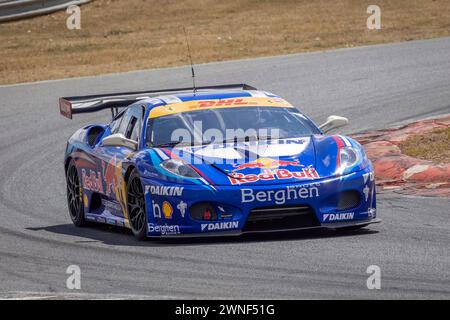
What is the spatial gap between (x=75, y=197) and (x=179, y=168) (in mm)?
2491

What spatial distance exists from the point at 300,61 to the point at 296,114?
39.5 ft

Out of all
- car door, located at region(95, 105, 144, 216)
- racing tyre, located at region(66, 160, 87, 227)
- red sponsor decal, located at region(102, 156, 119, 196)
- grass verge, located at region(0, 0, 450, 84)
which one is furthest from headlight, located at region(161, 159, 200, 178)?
grass verge, located at region(0, 0, 450, 84)

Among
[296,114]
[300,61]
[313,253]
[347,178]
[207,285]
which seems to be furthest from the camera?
[300,61]

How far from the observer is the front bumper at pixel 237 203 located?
352 inches

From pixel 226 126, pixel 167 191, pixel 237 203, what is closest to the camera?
pixel 237 203

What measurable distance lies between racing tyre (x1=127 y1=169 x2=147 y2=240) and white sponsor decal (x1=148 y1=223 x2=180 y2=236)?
0.12 meters

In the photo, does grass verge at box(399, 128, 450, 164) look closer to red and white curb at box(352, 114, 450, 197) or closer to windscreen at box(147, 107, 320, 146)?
red and white curb at box(352, 114, 450, 197)

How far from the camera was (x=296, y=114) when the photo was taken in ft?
34.1

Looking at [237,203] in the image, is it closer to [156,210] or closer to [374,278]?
[156,210]

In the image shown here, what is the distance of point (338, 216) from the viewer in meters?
9.16

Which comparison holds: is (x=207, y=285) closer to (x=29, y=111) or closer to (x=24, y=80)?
(x=29, y=111)

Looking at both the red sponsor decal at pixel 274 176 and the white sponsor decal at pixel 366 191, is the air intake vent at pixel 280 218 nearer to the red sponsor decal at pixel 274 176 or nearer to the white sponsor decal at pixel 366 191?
the red sponsor decal at pixel 274 176

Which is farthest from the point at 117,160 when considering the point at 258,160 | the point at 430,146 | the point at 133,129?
the point at 430,146
